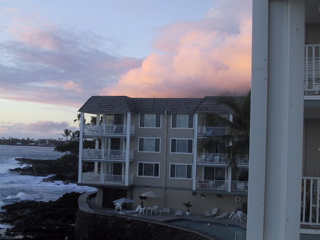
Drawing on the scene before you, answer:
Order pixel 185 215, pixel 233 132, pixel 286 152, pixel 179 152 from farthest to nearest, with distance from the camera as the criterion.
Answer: pixel 179 152 → pixel 185 215 → pixel 233 132 → pixel 286 152

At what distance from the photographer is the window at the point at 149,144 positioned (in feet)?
114

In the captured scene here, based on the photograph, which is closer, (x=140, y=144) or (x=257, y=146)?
(x=257, y=146)

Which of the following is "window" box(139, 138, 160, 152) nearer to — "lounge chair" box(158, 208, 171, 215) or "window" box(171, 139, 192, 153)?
"window" box(171, 139, 192, 153)

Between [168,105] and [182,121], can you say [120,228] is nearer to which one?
[182,121]

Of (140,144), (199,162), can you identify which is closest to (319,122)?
(199,162)

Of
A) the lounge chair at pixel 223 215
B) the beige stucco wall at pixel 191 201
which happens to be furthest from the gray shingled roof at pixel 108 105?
the lounge chair at pixel 223 215

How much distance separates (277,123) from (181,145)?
31021 millimetres

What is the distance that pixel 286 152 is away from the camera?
347 centimetres

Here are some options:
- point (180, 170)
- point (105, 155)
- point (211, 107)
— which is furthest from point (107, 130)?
point (211, 107)

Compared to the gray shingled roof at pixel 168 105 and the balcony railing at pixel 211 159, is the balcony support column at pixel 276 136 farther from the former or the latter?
the gray shingled roof at pixel 168 105

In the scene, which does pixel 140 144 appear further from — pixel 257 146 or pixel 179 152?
pixel 257 146

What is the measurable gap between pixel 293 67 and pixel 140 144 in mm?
31868

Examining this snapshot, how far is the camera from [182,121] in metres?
34.5

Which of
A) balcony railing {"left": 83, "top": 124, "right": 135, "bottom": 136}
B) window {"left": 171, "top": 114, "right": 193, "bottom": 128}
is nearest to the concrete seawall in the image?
balcony railing {"left": 83, "top": 124, "right": 135, "bottom": 136}
